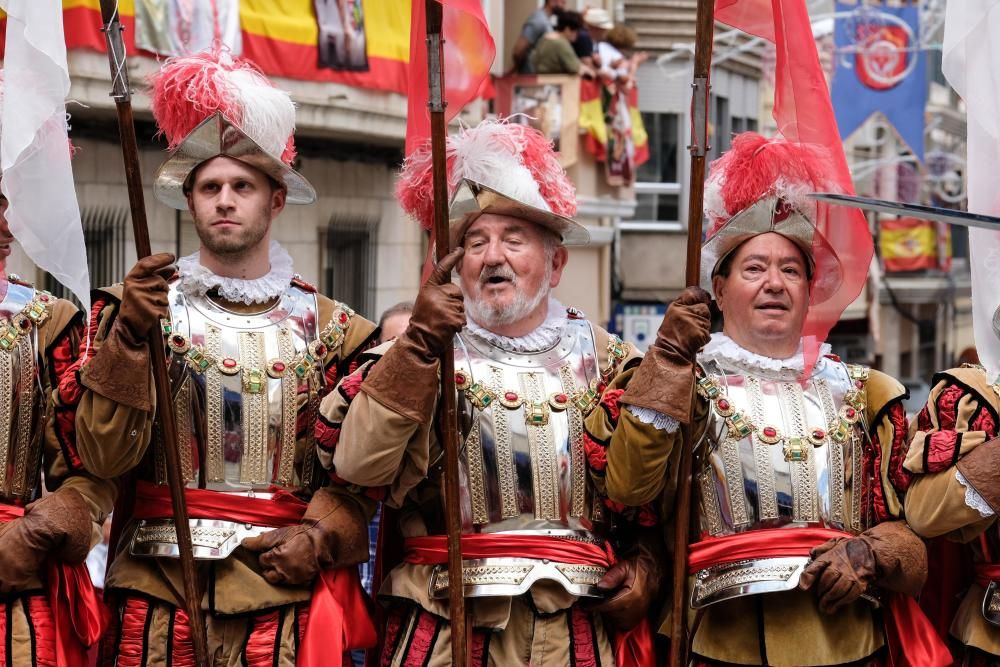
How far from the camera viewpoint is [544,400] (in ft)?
14.8

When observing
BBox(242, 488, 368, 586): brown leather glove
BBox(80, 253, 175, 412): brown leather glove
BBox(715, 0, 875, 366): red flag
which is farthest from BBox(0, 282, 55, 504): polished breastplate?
BBox(715, 0, 875, 366): red flag

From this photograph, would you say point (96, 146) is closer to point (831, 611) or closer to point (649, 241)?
point (831, 611)

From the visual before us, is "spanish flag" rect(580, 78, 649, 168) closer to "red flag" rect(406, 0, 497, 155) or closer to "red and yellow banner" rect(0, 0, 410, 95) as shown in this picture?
"red and yellow banner" rect(0, 0, 410, 95)

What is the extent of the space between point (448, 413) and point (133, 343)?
83 centimetres

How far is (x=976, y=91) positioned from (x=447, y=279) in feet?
4.89

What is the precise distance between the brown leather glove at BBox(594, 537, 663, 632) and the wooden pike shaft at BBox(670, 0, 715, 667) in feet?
0.28

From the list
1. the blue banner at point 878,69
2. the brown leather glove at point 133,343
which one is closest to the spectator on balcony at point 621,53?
the blue banner at point 878,69

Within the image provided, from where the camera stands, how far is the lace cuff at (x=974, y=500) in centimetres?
435

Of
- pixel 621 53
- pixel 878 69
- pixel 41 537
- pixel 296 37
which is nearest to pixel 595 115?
pixel 621 53

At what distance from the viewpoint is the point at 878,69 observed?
51.8 feet

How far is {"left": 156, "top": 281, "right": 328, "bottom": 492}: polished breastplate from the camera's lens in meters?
4.49

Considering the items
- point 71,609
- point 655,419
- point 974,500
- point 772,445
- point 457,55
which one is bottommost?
point 71,609

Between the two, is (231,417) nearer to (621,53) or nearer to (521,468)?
(521,468)

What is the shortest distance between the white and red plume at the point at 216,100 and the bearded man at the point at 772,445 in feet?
4.02
